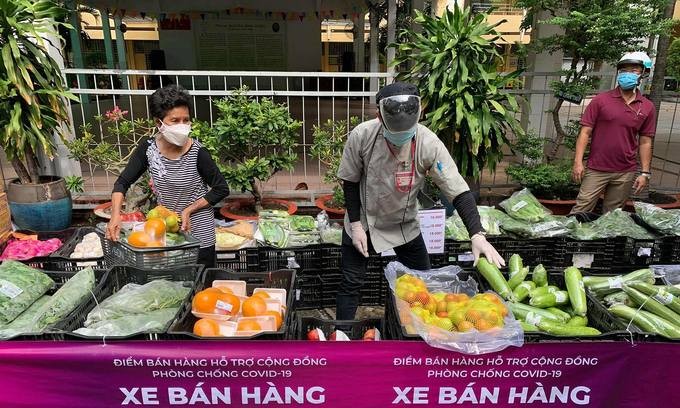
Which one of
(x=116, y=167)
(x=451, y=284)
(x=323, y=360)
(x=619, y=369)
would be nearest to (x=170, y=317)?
(x=323, y=360)

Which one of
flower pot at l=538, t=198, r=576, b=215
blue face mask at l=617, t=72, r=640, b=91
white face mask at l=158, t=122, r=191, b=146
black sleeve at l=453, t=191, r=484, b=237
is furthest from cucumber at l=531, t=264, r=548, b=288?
flower pot at l=538, t=198, r=576, b=215

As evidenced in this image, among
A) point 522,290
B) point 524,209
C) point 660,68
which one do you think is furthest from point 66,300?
point 660,68

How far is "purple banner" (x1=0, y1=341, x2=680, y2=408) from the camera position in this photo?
200 centimetres

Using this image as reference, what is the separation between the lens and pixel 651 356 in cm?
210

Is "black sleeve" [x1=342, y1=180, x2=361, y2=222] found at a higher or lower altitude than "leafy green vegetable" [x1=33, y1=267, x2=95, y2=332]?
higher

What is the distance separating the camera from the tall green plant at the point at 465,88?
4852 mm

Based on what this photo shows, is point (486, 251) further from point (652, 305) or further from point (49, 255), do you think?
point (49, 255)

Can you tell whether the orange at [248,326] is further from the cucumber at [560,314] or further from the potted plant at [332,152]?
the potted plant at [332,152]

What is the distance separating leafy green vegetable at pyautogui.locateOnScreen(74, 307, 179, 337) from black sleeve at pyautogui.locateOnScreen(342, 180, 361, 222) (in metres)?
1.15

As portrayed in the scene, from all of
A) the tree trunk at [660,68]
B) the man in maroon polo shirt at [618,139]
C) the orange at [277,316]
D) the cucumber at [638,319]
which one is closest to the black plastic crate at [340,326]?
the orange at [277,316]

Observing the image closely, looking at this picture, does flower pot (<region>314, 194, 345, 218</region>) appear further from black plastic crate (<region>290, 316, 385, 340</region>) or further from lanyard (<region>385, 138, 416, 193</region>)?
black plastic crate (<region>290, 316, 385, 340</region>)

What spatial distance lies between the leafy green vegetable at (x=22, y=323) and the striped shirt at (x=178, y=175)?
825mm

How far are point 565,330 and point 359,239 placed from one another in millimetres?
1181

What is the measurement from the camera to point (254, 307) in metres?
2.22
